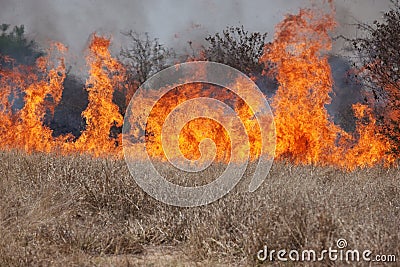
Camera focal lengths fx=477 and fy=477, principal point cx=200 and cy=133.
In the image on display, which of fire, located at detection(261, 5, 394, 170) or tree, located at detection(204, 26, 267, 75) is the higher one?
tree, located at detection(204, 26, 267, 75)

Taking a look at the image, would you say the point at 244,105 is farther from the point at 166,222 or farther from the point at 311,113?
the point at 166,222

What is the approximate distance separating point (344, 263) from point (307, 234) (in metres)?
0.45

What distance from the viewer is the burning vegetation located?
11.1 meters

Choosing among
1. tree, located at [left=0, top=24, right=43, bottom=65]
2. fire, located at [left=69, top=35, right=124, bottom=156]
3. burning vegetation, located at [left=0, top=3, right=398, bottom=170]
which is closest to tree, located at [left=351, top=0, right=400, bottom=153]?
burning vegetation, located at [left=0, top=3, right=398, bottom=170]

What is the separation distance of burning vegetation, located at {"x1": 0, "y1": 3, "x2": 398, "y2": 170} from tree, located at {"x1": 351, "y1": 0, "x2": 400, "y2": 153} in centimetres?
12

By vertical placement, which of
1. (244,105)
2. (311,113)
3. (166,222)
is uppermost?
(244,105)

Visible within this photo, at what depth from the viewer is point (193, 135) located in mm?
14141

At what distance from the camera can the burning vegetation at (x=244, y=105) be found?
36.4ft

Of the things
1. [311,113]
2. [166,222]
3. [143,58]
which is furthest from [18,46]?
[166,222]

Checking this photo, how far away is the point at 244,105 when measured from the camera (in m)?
13.8

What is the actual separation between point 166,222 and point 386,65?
6750 millimetres

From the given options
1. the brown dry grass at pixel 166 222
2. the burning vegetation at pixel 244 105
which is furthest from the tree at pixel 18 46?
the brown dry grass at pixel 166 222

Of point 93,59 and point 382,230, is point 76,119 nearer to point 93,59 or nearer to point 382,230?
point 93,59

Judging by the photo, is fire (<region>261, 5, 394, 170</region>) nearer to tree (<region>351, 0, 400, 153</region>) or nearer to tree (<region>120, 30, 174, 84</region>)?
tree (<region>351, 0, 400, 153</region>)
